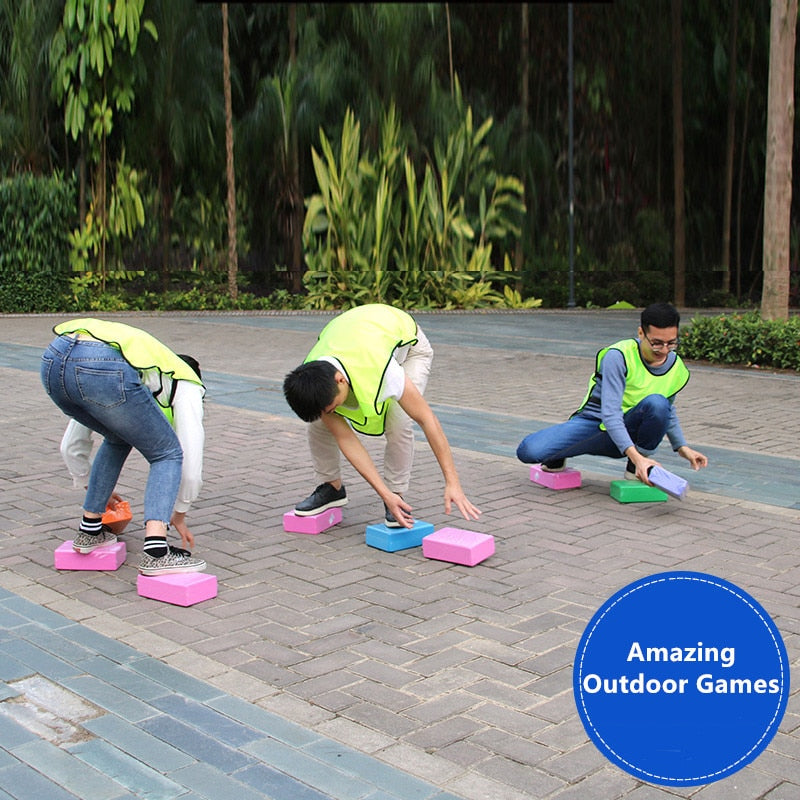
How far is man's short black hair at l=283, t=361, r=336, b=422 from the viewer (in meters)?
4.20

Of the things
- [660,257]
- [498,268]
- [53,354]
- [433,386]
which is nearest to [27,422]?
[433,386]

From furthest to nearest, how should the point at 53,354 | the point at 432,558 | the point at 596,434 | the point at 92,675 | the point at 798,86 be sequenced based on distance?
the point at 798,86
the point at 596,434
the point at 432,558
the point at 53,354
the point at 92,675

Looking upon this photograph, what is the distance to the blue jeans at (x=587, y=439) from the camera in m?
5.72

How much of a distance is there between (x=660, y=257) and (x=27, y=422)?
53.7 ft

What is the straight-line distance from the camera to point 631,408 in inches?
227

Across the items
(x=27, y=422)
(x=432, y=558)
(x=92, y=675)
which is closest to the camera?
(x=92, y=675)

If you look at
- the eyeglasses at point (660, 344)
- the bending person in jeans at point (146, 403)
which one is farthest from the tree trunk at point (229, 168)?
the bending person in jeans at point (146, 403)

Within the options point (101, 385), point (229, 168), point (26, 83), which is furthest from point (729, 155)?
point (101, 385)

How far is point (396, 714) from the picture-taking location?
3.27m

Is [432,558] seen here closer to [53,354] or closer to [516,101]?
[53,354]

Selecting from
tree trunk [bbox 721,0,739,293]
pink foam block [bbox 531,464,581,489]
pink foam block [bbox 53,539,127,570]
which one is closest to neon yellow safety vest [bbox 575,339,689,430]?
pink foam block [bbox 531,464,581,489]

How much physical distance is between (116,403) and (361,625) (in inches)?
48.7

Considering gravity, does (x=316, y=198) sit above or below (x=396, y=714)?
above

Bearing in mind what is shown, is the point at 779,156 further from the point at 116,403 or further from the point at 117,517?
the point at 116,403
